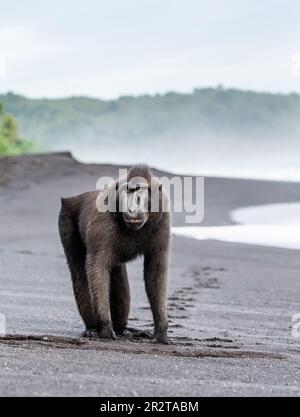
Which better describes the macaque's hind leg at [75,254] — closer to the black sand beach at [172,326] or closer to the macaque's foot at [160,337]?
the black sand beach at [172,326]

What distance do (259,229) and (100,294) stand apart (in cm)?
1545

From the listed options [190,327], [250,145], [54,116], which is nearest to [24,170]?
[190,327]

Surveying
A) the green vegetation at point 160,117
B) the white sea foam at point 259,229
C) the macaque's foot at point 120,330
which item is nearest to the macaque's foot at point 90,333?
the macaque's foot at point 120,330

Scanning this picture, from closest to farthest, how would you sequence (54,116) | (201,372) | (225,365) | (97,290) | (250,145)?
(201,372)
(225,365)
(97,290)
(250,145)
(54,116)

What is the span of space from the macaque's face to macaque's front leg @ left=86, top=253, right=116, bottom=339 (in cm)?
66

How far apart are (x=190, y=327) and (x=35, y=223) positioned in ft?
46.3

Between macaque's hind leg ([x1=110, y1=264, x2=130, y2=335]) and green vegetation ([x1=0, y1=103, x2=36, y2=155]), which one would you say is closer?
macaque's hind leg ([x1=110, y1=264, x2=130, y2=335])

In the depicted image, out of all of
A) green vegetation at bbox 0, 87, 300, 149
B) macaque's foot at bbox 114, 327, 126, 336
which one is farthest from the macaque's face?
green vegetation at bbox 0, 87, 300, 149

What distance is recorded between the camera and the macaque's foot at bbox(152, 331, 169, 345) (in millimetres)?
10102

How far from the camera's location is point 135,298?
46.7 feet

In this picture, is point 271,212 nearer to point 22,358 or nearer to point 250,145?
point 22,358

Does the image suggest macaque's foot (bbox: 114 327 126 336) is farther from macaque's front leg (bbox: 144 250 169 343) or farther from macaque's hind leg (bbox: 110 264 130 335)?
macaque's front leg (bbox: 144 250 169 343)

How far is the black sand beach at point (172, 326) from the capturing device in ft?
23.3

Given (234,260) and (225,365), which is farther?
(234,260)
